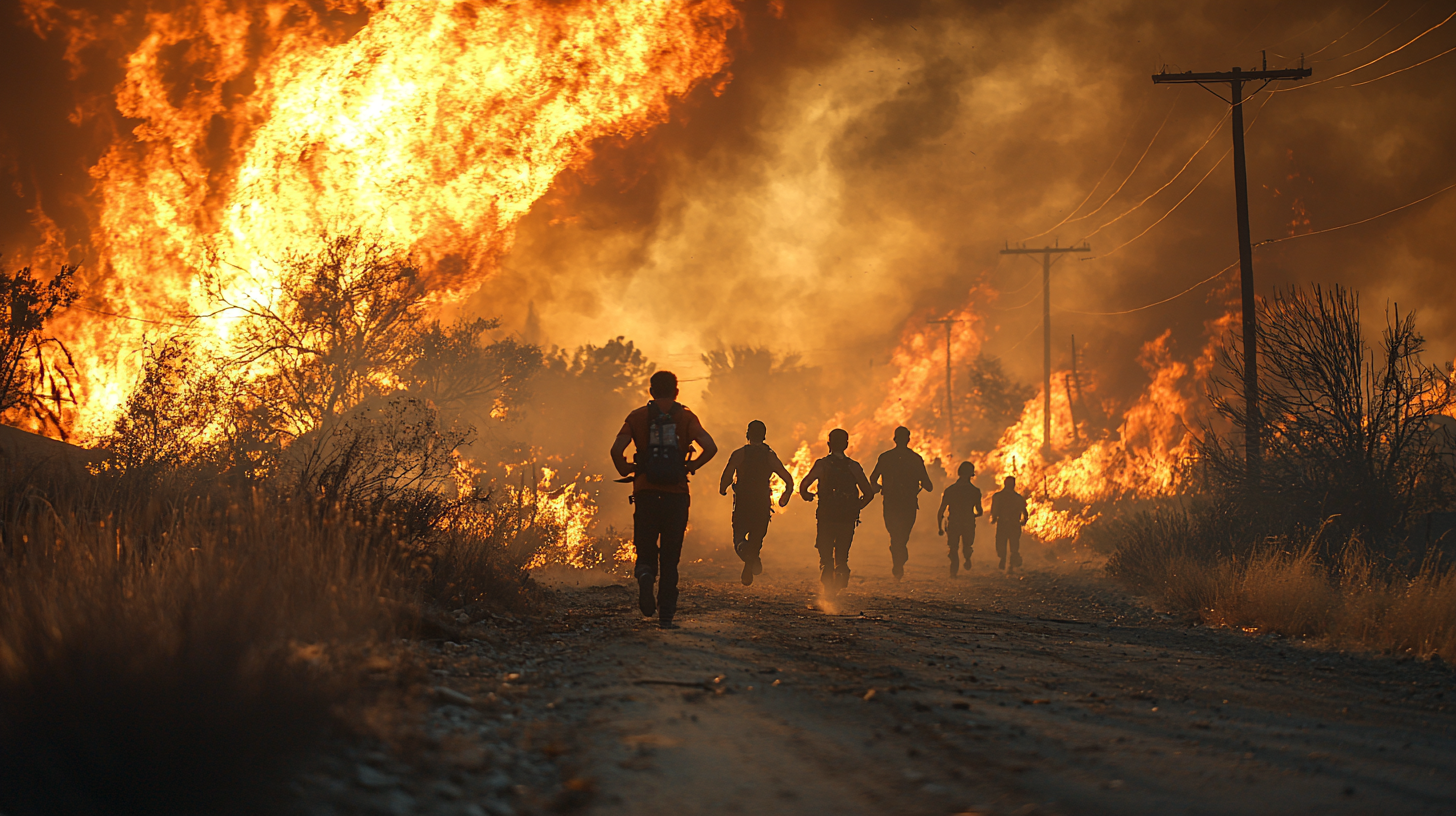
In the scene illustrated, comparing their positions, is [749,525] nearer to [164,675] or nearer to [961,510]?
[961,510]

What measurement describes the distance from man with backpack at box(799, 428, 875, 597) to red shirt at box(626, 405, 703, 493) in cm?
409

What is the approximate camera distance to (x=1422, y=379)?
504 inches

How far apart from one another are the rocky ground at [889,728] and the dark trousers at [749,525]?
14.2 ft

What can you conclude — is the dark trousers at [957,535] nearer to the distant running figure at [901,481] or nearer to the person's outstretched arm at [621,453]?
the distant running figure at [901,481]

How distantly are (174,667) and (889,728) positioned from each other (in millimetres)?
3045

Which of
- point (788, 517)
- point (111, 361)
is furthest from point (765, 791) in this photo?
point (788, 517)

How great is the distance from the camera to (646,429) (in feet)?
28.2

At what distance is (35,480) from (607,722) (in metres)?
7.60

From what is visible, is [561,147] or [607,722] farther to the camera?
[561,147]

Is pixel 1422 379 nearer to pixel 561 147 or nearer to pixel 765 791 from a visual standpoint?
pixel 765 791

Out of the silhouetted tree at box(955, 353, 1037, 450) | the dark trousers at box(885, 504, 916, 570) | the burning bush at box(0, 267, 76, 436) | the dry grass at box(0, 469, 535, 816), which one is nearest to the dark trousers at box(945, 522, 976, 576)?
the dark trousers at box(885, 504, 916, 570)

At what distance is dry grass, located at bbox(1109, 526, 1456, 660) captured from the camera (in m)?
7.63

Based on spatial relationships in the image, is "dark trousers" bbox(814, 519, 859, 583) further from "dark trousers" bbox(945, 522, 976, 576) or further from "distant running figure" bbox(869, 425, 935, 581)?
"dark trousers" bbox(945, 522, 976, 576)

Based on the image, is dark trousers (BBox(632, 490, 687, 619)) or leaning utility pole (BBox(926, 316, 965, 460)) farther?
leaning utility pole (BBox(926, 316, 965, 460))
